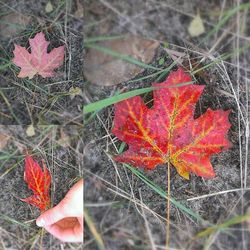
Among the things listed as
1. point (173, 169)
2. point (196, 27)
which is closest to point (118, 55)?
point (196, 27)

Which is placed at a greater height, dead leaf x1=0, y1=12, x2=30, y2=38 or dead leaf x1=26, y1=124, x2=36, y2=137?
dead leaf x1=0, y1=12, x2=30, y2=38

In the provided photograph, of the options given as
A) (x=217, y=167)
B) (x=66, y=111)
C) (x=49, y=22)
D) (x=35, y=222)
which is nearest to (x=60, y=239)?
(x=35, y=222)

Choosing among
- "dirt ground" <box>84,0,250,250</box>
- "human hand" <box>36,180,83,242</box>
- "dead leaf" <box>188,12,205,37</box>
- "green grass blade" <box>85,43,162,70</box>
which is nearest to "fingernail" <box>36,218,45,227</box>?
"human hand" <box>36,180,83,242</box>

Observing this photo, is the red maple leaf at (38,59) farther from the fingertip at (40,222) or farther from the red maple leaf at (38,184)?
the fingertip at (40,222)

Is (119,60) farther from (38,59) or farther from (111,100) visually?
(38,59)

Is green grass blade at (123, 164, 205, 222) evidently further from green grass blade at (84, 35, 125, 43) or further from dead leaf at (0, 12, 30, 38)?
dead leaf at (0, 12, 30, 38)

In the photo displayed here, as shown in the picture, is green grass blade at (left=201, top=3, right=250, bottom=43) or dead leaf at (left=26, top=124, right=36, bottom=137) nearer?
green grass blade at (left=201, top=3, right=250, bottom=43)
